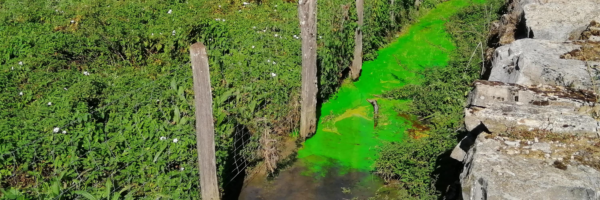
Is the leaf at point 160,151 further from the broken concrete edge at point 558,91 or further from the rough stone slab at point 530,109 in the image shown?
the broken concrete edge at point 558,91

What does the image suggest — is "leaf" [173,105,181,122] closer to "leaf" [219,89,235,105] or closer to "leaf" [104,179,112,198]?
"leaf" [219,89,235,105]

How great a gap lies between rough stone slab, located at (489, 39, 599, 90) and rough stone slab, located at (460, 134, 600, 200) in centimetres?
164

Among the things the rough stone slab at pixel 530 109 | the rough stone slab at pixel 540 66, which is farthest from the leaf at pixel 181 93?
the rough stone slab at pixel 540 66

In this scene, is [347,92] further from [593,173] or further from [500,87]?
[593,173]

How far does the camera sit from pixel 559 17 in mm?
7344

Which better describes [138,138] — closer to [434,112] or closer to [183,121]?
[183,121]

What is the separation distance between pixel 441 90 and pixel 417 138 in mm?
1233

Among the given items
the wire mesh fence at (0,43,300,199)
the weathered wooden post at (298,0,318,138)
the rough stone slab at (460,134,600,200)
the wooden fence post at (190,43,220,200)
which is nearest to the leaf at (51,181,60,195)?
the wire mesh fence at (0,43,300,199)

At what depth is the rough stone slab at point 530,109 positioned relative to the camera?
15.7ft

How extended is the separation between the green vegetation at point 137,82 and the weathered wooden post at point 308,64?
165mm

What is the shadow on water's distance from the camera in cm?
593

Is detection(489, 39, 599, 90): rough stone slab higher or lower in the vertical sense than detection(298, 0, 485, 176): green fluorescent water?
higher

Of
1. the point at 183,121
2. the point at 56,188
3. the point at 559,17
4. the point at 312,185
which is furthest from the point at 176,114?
the point at 559,17

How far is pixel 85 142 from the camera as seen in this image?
5.22 m
